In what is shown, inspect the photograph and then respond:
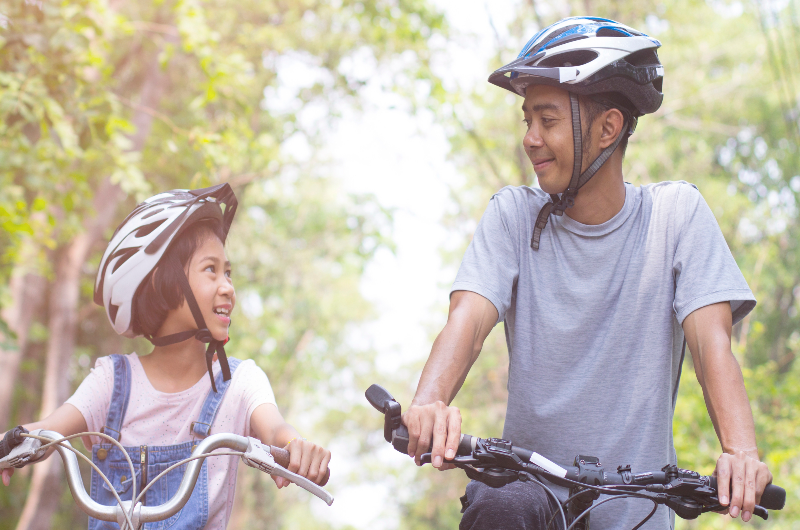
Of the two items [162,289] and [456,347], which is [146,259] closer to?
[162,289]

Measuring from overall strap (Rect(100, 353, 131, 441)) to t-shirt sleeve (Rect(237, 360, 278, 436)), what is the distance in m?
0.43

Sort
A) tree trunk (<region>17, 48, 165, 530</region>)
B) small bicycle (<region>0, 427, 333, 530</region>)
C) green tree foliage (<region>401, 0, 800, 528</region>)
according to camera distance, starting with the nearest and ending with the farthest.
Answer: small bicycle (<region>0, 427, 333, 530</region>) < tree trunk (<region>17, 48, 165, 530</region>) < green tree foliage (<region>401, 0, 800, 528</region>)

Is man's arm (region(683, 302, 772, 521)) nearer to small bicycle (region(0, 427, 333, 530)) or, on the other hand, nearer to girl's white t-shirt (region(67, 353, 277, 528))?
small bicycle (region(0, 427, 333, 530))

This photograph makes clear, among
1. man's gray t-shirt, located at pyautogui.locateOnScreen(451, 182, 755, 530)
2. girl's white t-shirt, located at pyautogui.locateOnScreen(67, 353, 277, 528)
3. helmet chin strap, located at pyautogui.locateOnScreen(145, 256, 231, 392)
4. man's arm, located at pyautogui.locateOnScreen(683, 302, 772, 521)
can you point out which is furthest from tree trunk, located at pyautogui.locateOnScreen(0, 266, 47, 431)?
man's arm, located at pyautogui.locateOnScreen(683, 302, 772, 521)

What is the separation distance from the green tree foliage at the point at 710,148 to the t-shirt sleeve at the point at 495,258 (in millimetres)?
7546

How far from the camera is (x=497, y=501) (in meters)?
2.07

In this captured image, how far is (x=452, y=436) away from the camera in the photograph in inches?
72.7

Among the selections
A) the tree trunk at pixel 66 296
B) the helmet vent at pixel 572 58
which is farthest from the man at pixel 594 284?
the tree trunk at pixel 66 296

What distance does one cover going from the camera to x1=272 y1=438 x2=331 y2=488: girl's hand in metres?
2.08

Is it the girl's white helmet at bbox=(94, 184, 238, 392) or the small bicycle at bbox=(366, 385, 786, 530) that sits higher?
the girl's white helmet at bbox=(94, 184, 238, 392)

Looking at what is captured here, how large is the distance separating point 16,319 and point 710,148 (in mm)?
16071

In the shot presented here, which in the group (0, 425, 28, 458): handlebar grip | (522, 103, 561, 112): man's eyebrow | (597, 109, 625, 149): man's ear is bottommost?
A: (0, 425, 28, 458): handlebar grip

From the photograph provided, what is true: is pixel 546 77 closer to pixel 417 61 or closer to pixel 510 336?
pixel 510 336

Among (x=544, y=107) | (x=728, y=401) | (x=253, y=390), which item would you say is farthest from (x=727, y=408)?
(x=253, y=390)
